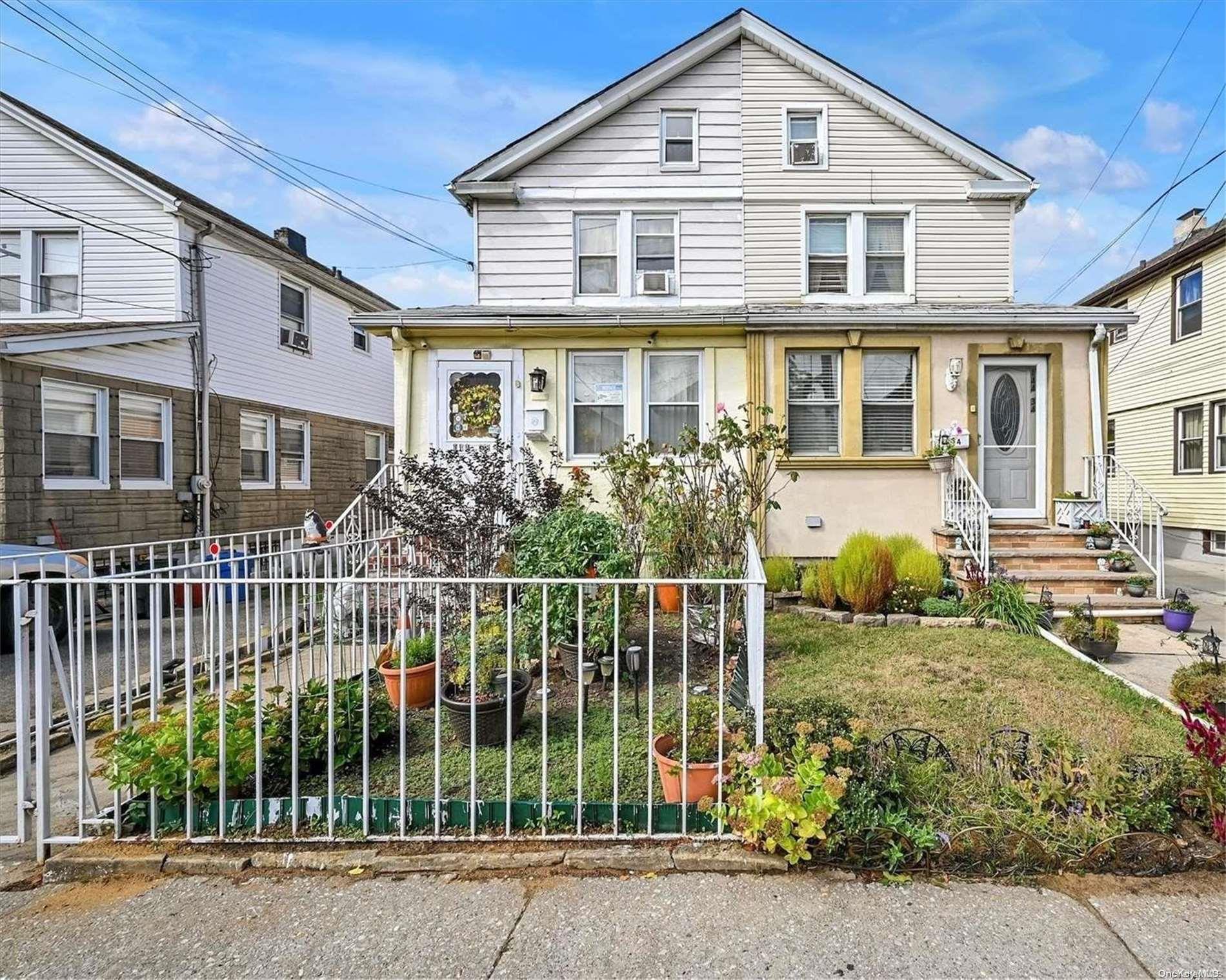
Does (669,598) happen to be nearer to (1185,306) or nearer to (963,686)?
(963,686)

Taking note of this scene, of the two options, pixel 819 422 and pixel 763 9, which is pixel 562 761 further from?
pixel 763 9

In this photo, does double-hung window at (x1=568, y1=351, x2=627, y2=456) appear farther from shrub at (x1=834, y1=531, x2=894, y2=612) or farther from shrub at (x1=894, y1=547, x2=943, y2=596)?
shrub at (x1=894, y1=547, x2=943, y2=596)

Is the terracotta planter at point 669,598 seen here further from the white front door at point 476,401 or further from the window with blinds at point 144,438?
the window with blinds at point 144,438

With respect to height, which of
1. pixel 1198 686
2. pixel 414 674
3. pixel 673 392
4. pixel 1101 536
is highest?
pixel 673 392

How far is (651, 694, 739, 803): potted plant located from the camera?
298 cm

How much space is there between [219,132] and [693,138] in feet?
29.9

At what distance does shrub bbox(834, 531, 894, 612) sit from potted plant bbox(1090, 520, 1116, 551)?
10.3ft

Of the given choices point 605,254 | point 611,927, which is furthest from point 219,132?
point 611,927

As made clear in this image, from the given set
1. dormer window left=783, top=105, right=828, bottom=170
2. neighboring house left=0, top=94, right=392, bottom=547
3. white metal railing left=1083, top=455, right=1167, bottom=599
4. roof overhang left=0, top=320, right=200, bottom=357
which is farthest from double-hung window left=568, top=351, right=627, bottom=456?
neighboring house left=0, top=94, right=392, bottom=547

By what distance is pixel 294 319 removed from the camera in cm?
1362

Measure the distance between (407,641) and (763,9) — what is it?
1093 centimetres

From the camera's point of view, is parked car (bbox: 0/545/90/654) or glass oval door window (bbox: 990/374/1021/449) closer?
parked car (bbox: 0/545/90/654)

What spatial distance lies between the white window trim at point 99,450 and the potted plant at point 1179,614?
14.3 meters

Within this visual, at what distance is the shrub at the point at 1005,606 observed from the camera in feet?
20.1
